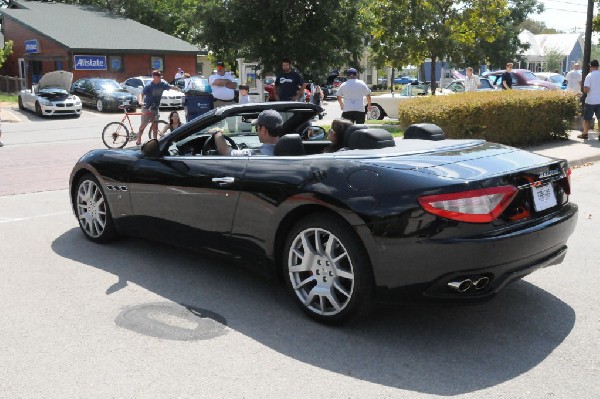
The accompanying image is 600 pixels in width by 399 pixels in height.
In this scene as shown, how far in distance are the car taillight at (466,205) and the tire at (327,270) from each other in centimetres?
51

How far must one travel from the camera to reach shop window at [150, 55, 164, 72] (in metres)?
45.2

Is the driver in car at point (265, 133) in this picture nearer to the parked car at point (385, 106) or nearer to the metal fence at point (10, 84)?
the parked car at point (385, 106)

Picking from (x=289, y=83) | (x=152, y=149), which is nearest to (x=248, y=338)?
(x=152, y=149)

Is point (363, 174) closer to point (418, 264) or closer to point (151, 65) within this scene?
point (418, 264)

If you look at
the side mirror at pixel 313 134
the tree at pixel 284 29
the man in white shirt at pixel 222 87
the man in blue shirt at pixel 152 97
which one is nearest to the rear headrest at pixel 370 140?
the side mirror at pixel 313 134

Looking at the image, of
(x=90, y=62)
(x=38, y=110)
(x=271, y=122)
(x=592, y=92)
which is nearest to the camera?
(x=271, y=122)

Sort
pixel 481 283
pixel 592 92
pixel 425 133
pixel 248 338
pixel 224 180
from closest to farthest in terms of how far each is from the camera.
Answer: pixel 481 283 → pixel 248 338 → pixel 224 180 → pixel 425 133 → pixel 592 92

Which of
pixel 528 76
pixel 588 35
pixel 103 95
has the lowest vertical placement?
pixel 103 95

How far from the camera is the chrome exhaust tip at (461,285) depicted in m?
3.76

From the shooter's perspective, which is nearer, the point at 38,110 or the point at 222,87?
the point at 222,87

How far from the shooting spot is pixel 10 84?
41.2 meters

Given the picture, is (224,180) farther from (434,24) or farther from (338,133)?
(434,24)

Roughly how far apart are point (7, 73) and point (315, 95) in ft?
102

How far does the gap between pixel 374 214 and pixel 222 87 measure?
34.5 feet
